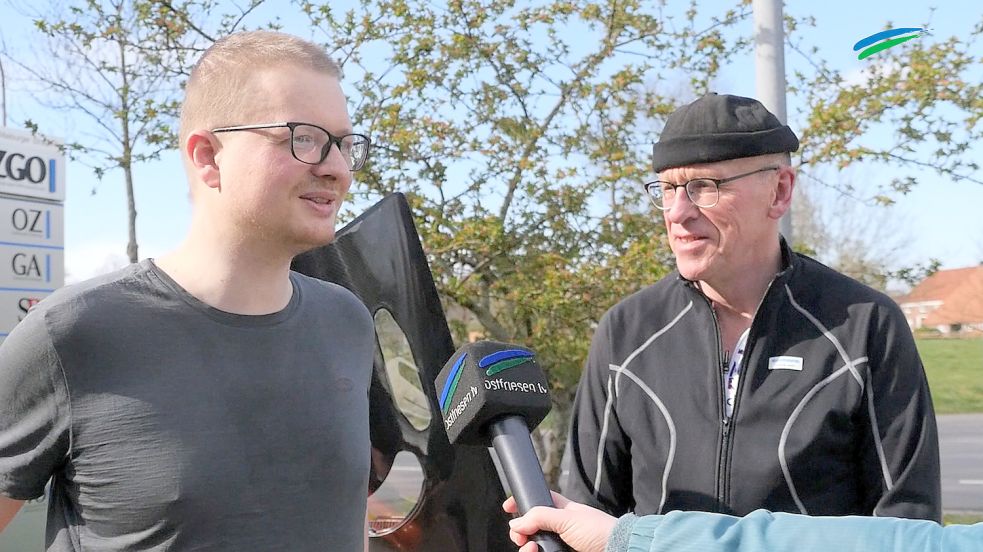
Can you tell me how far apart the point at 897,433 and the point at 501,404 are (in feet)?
3.31

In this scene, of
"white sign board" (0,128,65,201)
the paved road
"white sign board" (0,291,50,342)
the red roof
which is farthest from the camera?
the red roof

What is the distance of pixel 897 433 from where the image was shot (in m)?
2.25

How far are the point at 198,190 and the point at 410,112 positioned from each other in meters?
4.53

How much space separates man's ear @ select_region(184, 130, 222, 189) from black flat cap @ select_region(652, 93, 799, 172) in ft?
3.49

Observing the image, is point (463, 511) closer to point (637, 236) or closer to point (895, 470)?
point (895, 470)

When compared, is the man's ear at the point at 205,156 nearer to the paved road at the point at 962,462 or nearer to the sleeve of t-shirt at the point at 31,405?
the sleeve of t-shirt at the point at 31,405

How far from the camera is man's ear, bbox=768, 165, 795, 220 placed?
2.52 metres

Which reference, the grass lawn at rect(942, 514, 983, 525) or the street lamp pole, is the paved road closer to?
the grass lawn at rect(942, 514, 983, 525)

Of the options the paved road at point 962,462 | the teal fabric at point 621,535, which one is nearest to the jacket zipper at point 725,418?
the teal fabric at point 621,535

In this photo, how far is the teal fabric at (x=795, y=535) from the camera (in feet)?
4.09

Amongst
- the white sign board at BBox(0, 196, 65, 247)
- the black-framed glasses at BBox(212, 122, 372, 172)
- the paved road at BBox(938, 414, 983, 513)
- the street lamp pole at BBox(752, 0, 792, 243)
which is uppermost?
the street lamp pole at BBox(752, 0, 792, 243)

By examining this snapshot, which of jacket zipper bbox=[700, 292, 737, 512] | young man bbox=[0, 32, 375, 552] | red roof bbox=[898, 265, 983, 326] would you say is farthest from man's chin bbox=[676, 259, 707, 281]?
red roof bbox=[898, 265, 983, 326]

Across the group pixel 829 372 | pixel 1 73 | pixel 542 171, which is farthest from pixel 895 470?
pixel 1 73

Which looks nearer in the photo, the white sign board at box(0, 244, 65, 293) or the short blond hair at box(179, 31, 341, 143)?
the short blond hair at box(179, 31, 341, 143)
